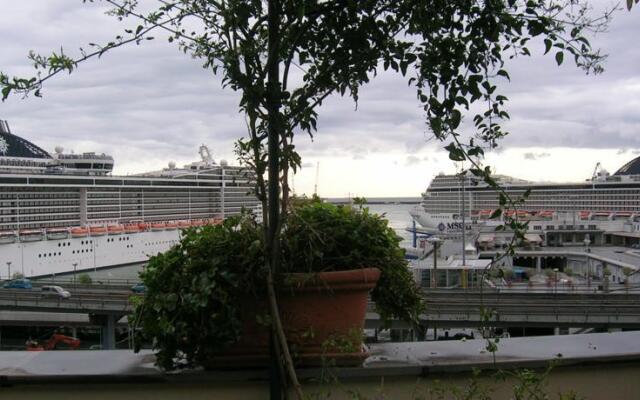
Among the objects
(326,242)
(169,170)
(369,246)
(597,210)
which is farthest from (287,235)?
(597,210)

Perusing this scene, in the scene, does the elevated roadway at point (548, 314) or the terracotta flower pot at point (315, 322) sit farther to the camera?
the elevated roadway at point (548, 314)

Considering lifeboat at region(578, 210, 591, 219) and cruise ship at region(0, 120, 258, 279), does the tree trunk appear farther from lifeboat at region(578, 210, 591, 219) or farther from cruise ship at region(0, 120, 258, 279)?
lifeboat at region(578, 210, 591, 219)

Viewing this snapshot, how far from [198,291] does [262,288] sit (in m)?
0.15

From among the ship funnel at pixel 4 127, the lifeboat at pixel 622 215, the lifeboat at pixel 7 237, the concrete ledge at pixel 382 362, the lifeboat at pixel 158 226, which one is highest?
the ship funnel at pixel 4 127

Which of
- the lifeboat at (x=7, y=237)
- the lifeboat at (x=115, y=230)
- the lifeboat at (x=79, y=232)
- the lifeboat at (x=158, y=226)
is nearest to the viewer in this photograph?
the lifeboat at (x=7, y=237)

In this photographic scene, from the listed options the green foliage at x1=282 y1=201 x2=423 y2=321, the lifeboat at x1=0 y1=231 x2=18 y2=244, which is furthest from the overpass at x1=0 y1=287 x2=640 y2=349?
the lifeboat at x1=0 y1=231 x2=18 y2=244

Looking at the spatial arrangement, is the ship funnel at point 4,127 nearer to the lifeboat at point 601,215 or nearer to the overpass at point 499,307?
the overpass at point 499,307

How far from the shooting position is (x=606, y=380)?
1453 mm

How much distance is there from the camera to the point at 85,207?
105 ft

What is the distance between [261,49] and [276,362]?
694mm

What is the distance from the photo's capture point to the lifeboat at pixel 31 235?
87.3 ft

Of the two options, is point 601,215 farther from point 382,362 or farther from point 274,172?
point 274,172

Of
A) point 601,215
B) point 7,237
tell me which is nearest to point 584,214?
point 601,215

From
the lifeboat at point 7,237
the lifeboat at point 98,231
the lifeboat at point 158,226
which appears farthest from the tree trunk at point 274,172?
the lifeboat at point 158,226
